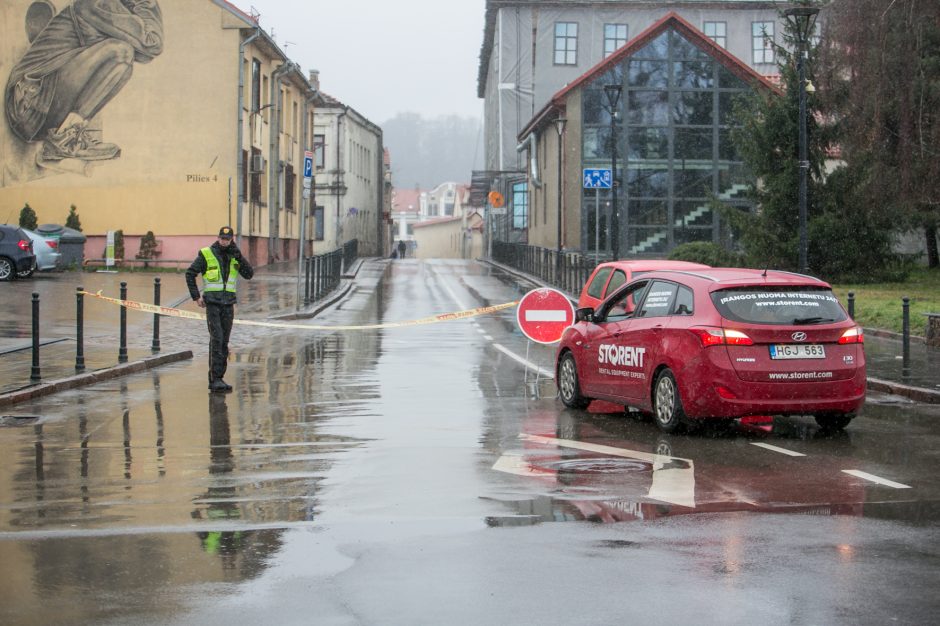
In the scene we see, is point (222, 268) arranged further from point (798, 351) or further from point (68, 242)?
point (68, 242)

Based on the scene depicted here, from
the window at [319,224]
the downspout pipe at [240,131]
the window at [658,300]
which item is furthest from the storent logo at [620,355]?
the window at [319,224]

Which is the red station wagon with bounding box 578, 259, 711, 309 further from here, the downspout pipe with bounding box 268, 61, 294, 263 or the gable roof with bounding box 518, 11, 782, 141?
the gable roof with bounding box 518, 11, 782, 141

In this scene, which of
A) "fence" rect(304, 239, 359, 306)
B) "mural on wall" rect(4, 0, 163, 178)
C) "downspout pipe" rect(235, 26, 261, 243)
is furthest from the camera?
"downspout pipe" rect(235, 26, 261, 243)

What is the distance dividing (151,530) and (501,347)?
1561 centimetres

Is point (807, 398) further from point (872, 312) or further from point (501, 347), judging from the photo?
point (872, 312)

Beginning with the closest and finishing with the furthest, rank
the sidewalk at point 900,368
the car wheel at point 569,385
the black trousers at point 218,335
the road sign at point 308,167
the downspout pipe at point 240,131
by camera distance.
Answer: the car wheel at point 569,385 < the sidewalk at point 900,368 < the black trousers at point 218,335 < the road sign at point 308,167 < the downspout pipe at point 240,131

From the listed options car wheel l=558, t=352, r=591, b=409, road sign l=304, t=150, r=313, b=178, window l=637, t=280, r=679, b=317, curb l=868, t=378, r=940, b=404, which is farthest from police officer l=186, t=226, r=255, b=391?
road sign l=304, t=150, r=313, b=178

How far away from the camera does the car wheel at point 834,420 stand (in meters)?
11.6

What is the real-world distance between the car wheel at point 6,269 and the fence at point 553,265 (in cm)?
1629

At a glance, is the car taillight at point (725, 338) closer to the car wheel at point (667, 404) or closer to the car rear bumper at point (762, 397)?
the car rear bumper at point (762, 397)

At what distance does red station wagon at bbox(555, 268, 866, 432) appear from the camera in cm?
1119

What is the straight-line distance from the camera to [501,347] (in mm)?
22625

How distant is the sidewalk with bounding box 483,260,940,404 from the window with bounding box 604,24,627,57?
53.4 metres

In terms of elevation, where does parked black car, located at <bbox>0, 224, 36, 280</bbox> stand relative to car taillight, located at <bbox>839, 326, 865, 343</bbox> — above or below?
above
